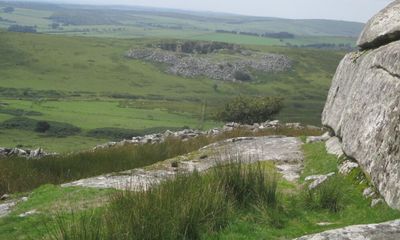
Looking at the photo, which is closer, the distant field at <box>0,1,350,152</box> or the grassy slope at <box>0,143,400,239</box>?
the grassy slope at <box>0,143,400,239</box>

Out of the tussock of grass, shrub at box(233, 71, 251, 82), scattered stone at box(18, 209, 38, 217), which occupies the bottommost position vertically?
shrub at box(233, 71, 251, 82)

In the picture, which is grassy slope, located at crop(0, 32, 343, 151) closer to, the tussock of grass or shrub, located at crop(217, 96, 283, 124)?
shrub, located at crop(217, 96, 283, 124)

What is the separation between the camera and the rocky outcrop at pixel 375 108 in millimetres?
10859

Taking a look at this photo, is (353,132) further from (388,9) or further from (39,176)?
(39,176)

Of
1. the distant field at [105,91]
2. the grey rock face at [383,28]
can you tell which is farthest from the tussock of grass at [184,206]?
the distant field at [105,91]

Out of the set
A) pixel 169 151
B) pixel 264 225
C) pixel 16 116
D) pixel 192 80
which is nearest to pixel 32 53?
pixel 192 80

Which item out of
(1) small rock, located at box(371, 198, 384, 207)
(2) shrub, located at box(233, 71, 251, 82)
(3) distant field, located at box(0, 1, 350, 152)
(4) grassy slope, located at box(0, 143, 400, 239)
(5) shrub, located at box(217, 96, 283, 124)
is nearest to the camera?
(4) grassy slope, located at box(0, 143, 400, 239)

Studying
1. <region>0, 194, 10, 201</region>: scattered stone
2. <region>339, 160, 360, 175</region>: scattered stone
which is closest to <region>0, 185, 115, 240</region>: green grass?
<region>0, 194, 10, 201</region>: scattered stone

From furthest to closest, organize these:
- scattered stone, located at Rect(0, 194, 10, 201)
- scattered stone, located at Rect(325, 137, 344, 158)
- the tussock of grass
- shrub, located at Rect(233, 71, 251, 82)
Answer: shrub, located at Rect(233, 71, 251, 82) → scattered stone, located at Rect(325, 137, 344, 158) → scattered stone, located at Rect(0, 194, 10, 201) → the tussock of grass

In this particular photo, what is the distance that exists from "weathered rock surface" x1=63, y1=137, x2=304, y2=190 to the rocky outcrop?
5.90 ft

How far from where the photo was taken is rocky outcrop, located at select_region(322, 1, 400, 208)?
10.9m

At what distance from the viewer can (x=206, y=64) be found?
599 feet

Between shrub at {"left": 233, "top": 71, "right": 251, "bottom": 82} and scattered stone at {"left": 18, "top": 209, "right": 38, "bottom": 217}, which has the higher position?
scattered stone at {"left": 18, "top": 209, "right": 38, "bottom": 217}

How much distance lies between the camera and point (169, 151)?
835 inches
